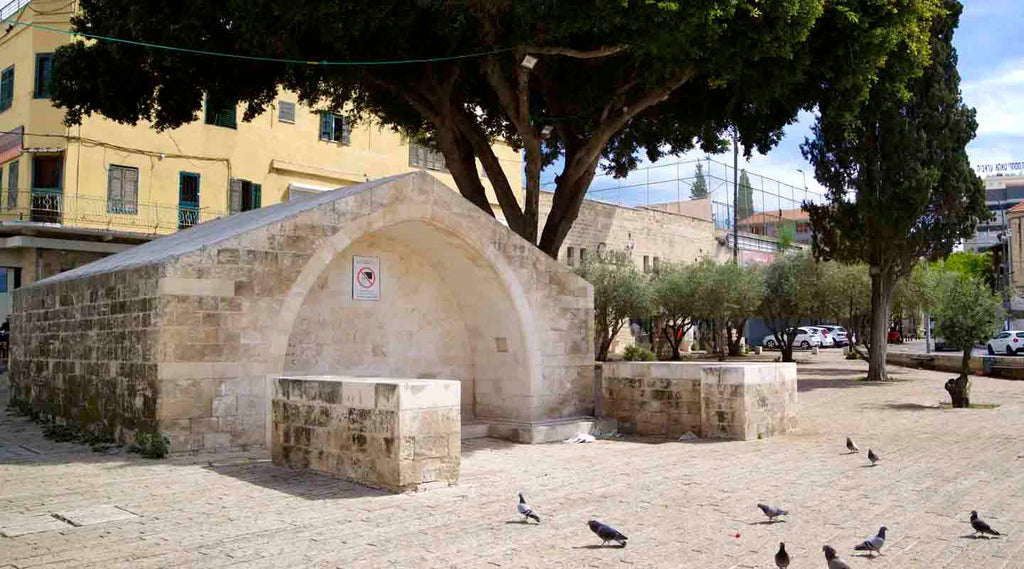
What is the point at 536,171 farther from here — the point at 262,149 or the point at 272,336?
the point at 262,149

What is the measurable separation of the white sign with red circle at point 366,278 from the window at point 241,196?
1541 centimetres

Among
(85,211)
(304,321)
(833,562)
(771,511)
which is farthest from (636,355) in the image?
(833,562)

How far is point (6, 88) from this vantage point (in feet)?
80.8

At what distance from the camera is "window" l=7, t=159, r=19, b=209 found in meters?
23.3

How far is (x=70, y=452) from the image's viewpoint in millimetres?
10156

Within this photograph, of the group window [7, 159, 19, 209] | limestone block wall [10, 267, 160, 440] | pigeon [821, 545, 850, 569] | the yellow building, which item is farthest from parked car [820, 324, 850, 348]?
pigeon [821, 545, 850, 569]

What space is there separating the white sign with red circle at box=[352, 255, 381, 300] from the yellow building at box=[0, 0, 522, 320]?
352 inches

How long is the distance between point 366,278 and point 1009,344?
36955mm

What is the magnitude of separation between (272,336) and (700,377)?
6.33m

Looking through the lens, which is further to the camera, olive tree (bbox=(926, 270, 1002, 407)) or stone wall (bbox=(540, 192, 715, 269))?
stone wall (bbox=(540, 192, 715, 269))

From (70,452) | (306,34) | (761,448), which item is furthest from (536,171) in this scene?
(70,452)

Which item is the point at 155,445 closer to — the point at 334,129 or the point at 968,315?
the point at 968,315

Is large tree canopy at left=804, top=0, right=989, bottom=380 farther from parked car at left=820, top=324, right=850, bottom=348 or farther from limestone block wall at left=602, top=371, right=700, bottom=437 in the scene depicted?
parked car at left=820, top=324, right=850, bottom=348

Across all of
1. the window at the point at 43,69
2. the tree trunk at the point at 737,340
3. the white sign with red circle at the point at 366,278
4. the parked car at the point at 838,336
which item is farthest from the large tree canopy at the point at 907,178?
the parked car at the point at 838,336
